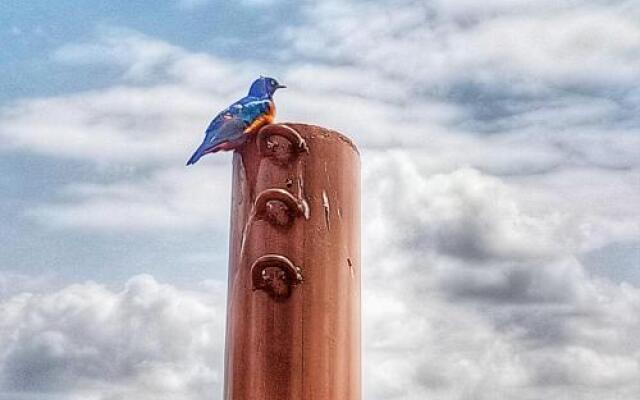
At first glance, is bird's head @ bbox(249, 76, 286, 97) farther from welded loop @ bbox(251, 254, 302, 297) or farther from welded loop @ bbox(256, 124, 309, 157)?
welded loop @ bbox(251, 254, 302, 297)

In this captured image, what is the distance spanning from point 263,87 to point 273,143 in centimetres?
89

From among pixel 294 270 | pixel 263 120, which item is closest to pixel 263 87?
pixel 263 120

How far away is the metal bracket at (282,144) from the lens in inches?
230

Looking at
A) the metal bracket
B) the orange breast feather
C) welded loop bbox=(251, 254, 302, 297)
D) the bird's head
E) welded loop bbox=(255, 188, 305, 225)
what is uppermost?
the bird's head

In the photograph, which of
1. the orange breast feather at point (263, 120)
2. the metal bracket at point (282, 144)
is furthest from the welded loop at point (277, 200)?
the orange breast feather at point (263, 120)

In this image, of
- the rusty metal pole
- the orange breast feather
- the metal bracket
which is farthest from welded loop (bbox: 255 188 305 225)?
the orange breast feather

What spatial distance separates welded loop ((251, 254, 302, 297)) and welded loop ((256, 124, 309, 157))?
0.77 meters

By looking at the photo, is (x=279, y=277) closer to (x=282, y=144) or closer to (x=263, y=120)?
(x=282, y=144)

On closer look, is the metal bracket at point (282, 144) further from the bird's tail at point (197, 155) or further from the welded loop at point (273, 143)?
the bird's tail at point (197, 155)

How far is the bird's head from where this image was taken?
257 inches

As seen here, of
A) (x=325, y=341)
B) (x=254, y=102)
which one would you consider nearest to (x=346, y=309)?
(x=325, y=341)

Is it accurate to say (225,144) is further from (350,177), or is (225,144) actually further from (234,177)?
(350,177)

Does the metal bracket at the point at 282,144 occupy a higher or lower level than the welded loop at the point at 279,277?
higher

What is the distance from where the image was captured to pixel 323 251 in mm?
5727
